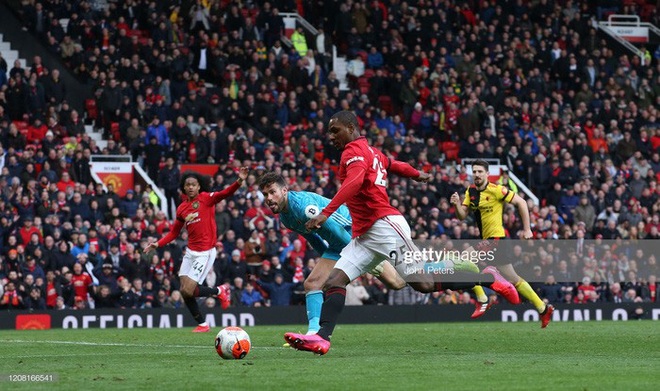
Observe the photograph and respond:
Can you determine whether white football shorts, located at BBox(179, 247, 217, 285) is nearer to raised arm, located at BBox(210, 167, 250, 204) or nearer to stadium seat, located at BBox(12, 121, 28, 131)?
raised arm, located at BBox(210, 167, 250, 204)

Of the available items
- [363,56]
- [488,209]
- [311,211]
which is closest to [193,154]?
[363,56]

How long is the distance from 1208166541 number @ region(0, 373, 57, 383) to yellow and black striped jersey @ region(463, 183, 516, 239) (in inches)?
363

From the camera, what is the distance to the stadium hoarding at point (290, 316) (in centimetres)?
2508

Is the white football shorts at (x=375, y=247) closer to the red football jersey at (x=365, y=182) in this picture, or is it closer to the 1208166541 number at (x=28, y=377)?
the red football jersey at (x=365, y=182)

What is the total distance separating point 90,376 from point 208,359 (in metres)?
2.25

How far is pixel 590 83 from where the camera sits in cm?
3816

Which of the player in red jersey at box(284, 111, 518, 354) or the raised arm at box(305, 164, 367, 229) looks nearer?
the raised arm at box(305, 164, 367, 229)

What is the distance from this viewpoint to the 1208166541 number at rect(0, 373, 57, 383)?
1086 cm

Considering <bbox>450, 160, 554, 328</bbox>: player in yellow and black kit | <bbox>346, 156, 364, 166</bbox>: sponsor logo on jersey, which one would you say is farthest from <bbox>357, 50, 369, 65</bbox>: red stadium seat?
<bbox>346, 156, 364, 166</bbox>: sponsor logo on jersey

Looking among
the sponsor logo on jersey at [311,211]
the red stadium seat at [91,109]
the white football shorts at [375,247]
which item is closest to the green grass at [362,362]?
the white football shorts at [375,247]

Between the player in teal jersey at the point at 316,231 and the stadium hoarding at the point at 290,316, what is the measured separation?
1091 cm

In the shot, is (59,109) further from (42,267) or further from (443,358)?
→ (443,358)

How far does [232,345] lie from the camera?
1311 centimetres

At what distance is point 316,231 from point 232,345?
2261mm
